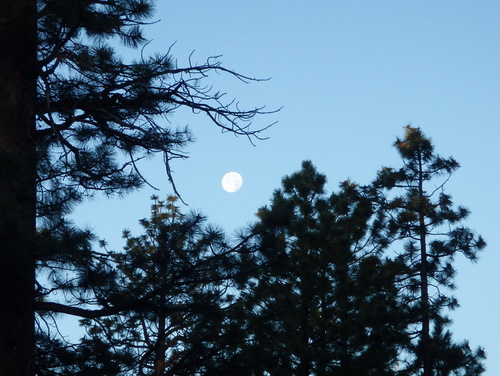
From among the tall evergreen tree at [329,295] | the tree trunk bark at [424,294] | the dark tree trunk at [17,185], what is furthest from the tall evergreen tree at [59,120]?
the tree trunk bark at [424,294]

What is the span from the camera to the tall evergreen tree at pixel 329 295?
702 inches

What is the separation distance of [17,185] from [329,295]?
13.0m

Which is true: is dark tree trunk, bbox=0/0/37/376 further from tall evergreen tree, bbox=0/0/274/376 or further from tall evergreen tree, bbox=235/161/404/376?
tall evergreen tree, bbox=235/161/404/376

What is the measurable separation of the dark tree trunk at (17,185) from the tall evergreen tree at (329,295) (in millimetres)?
8691

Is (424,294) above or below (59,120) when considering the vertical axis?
above

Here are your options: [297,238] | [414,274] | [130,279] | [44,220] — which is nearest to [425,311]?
[414,274]

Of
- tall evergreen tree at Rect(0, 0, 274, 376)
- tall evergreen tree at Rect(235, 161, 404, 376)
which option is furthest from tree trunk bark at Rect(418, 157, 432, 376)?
tall evergreen tree at Rect(0, 0, 274, 376)

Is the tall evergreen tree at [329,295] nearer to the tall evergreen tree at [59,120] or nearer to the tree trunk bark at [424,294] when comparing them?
the tree trunk bark at [424,294]

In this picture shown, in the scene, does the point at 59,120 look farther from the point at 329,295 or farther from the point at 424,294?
the point at 424,294

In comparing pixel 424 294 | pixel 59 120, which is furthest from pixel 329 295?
pixel 59 120

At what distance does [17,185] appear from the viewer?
23.3 feet

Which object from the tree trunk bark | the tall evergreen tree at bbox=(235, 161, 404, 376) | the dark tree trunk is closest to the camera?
the dark tree trunk

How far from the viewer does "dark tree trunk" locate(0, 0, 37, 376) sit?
6.68 meters

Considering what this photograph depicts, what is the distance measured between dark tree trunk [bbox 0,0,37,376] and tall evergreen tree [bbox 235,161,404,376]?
28.5 ft
